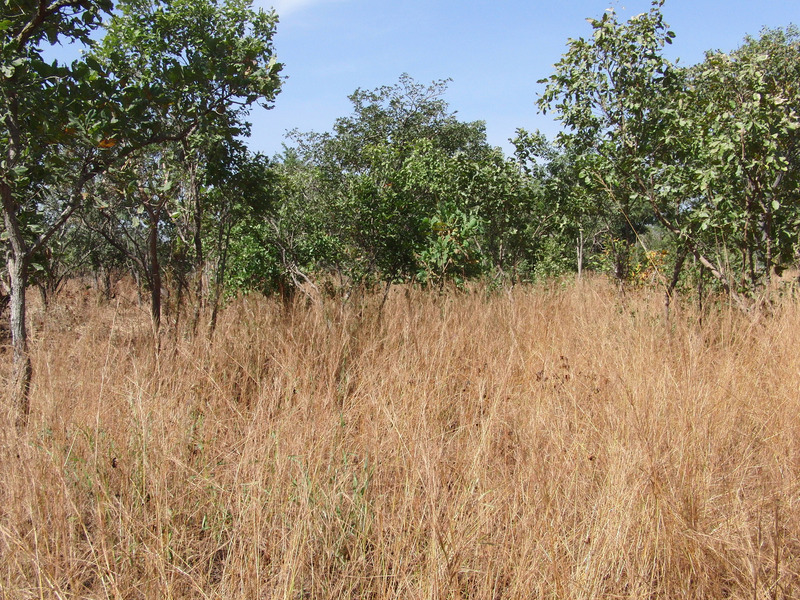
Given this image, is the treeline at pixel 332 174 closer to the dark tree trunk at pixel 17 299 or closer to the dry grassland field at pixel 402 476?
the dark tree trunk at pixel 17 299

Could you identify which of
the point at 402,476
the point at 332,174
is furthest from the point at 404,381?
the point at 332,174

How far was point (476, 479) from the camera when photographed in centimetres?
230

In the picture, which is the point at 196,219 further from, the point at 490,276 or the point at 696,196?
the point at 696,196

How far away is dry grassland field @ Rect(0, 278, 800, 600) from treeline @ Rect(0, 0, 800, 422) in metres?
0.91

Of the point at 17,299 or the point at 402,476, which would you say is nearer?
the point at 402,476

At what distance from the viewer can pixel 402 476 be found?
2.48 meters

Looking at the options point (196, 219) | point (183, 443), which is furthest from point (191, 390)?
point (196, 219)

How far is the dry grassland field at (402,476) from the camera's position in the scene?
1890mm

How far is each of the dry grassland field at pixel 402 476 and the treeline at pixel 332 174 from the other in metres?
0.91

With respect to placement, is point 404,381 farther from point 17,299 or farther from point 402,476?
point 17,299

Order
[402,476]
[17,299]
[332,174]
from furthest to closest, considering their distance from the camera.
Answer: [332,174] → [17,299] → [402,476]

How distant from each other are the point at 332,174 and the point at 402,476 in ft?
18.7

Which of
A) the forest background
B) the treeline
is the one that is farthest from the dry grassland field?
the treeline

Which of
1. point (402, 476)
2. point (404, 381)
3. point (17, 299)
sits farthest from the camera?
point (404, 381)
